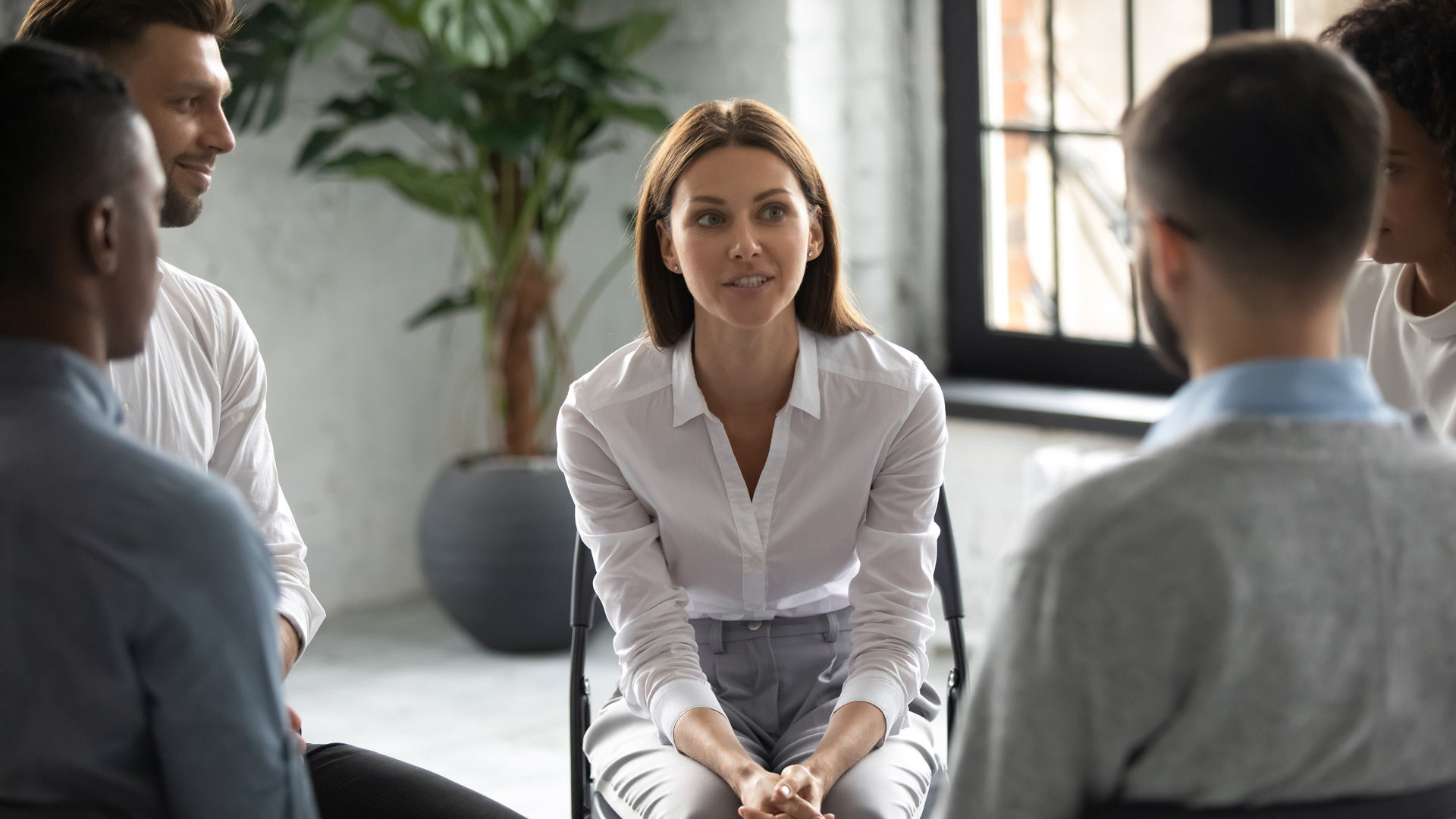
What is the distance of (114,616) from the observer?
38.2 inches

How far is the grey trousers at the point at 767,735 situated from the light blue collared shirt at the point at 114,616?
0.68 metres

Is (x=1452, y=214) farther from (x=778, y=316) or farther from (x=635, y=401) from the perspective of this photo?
(x=635, y=401)

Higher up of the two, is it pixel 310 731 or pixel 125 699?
pixel 125 699

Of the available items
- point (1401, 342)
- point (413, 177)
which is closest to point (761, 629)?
point (1401, 342)

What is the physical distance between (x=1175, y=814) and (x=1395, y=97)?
90 cm

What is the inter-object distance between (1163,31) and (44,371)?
2860 mm

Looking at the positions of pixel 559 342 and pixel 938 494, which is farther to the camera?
pixel 559 342

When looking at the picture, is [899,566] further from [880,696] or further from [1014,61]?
[1014,61]

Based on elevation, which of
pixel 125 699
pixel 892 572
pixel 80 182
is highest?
pixel 80 182

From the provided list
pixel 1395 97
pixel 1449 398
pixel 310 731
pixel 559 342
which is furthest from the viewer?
pixel 559 342

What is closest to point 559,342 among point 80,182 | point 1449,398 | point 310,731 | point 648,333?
point 310,731

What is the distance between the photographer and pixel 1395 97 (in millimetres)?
1497

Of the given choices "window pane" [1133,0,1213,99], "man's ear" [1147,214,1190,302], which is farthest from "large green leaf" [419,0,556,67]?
"man's ear" [1147,214,1190,302]

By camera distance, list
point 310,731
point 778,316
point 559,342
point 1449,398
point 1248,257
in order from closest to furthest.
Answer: point 1248,257 < point 1449,398 < point 778,316 < point 310,731 < point 559,342
